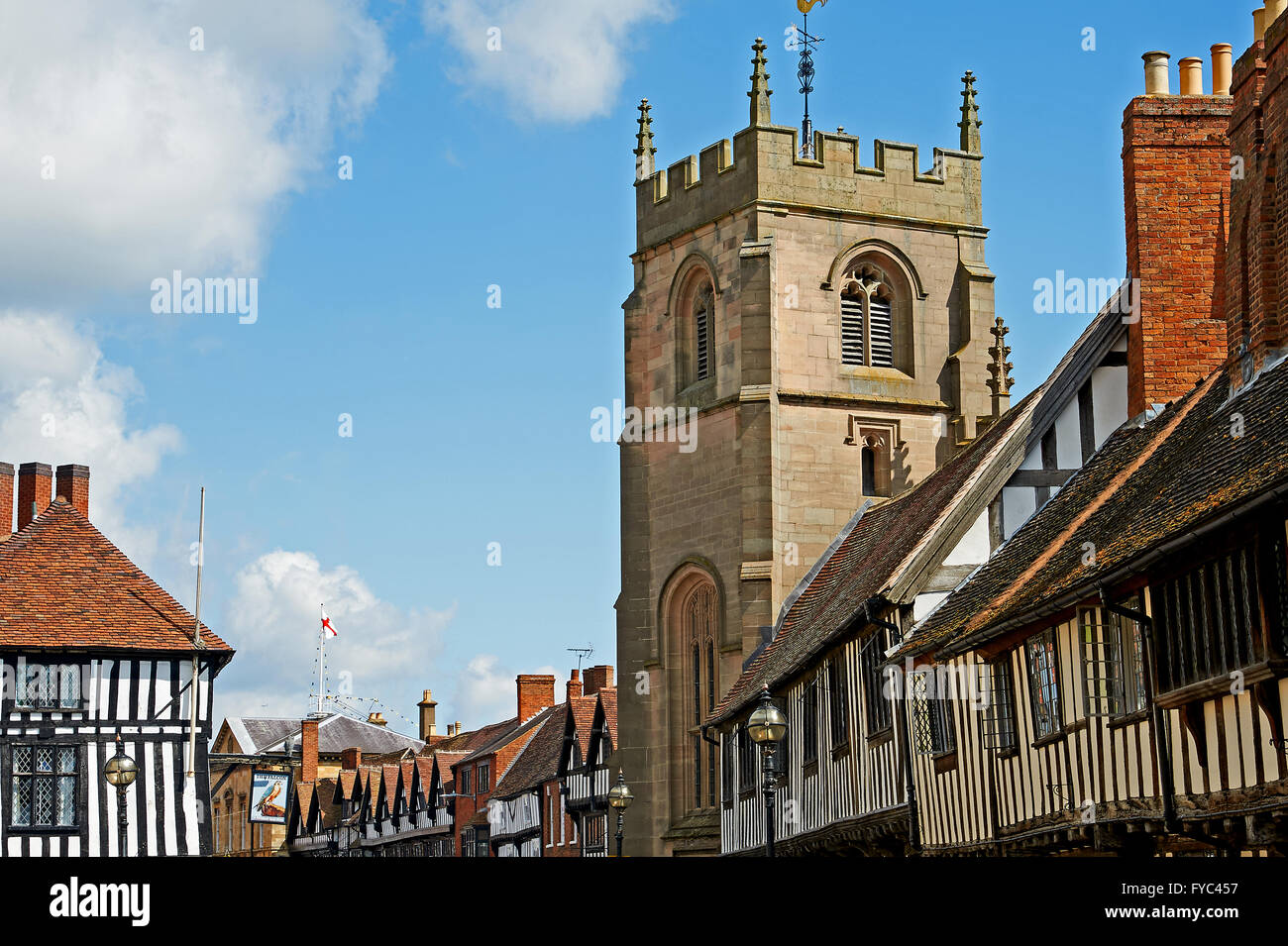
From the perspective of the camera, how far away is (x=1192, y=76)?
60.6ft

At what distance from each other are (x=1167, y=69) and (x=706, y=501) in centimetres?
1835

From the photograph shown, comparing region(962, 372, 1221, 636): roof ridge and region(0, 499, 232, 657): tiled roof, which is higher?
region(0, 499, 232, 657): tiled roof

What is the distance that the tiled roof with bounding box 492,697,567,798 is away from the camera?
49406 mm

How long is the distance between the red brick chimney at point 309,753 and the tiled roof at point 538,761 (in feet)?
66.2

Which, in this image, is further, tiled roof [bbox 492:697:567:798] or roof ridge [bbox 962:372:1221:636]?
tiled roof [bbox 492:697:567:798]

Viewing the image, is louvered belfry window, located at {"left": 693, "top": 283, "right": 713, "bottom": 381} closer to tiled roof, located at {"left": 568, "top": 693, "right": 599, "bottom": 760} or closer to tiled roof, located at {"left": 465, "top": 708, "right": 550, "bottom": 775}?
tiled roof, located at {"left": 568, "top": 693, "right": 599, "bottom": 760}

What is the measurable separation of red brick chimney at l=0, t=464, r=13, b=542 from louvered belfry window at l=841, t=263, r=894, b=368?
16.0 metres

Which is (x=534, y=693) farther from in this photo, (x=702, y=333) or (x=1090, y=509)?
(x=1090, y=509)

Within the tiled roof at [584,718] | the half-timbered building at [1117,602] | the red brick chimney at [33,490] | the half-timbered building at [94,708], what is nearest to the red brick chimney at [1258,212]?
the half-timbered building at [1117,602]

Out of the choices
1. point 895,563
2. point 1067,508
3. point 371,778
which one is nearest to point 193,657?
point 895,563

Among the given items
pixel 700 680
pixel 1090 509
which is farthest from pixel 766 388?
pixel 1090 509

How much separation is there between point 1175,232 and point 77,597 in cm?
1965

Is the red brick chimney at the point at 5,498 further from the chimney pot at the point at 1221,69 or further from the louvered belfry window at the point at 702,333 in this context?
the chimney pot at the point at 1221,69

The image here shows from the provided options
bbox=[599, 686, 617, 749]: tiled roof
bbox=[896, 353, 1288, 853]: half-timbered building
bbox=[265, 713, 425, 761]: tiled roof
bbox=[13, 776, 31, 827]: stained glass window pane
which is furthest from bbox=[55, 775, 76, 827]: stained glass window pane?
bbox=[265, 713, 425, 761]: tiled roof
